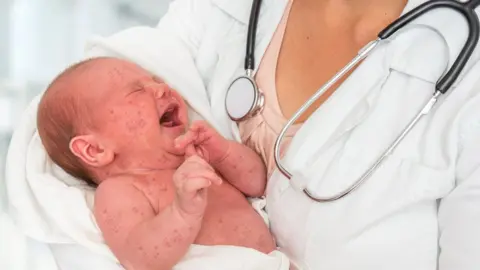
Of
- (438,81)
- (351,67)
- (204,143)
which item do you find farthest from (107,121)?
(438,81)

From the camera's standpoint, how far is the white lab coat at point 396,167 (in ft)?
2.71

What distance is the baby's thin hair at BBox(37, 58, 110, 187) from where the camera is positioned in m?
1.00

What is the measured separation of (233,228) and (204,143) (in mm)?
139

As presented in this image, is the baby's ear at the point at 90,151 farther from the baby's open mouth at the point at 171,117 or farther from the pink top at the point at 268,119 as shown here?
the pink top at the point at 268,119

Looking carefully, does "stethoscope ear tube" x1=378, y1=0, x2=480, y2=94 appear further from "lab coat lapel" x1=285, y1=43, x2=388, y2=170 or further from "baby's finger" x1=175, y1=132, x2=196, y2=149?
"baby's finger" x1=175, y1=132, x2=196, y2=149

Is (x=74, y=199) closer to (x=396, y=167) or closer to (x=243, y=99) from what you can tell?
(x=243, y=99)

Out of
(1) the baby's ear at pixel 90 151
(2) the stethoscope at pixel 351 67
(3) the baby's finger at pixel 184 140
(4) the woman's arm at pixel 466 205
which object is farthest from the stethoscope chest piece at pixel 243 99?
(4) the woman's arm at pixel 466 205

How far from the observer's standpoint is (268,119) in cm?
100

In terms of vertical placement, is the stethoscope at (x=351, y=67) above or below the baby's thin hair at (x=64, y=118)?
above

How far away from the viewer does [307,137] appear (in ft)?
3.01

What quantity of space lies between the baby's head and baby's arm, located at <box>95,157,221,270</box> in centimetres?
6

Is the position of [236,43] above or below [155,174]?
above

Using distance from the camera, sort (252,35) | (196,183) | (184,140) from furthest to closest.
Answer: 1. (252,35)
2. (184,140)
3. (196,183)

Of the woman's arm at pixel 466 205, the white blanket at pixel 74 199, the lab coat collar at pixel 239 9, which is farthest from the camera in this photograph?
the lab coat collar at pixel 239 9
